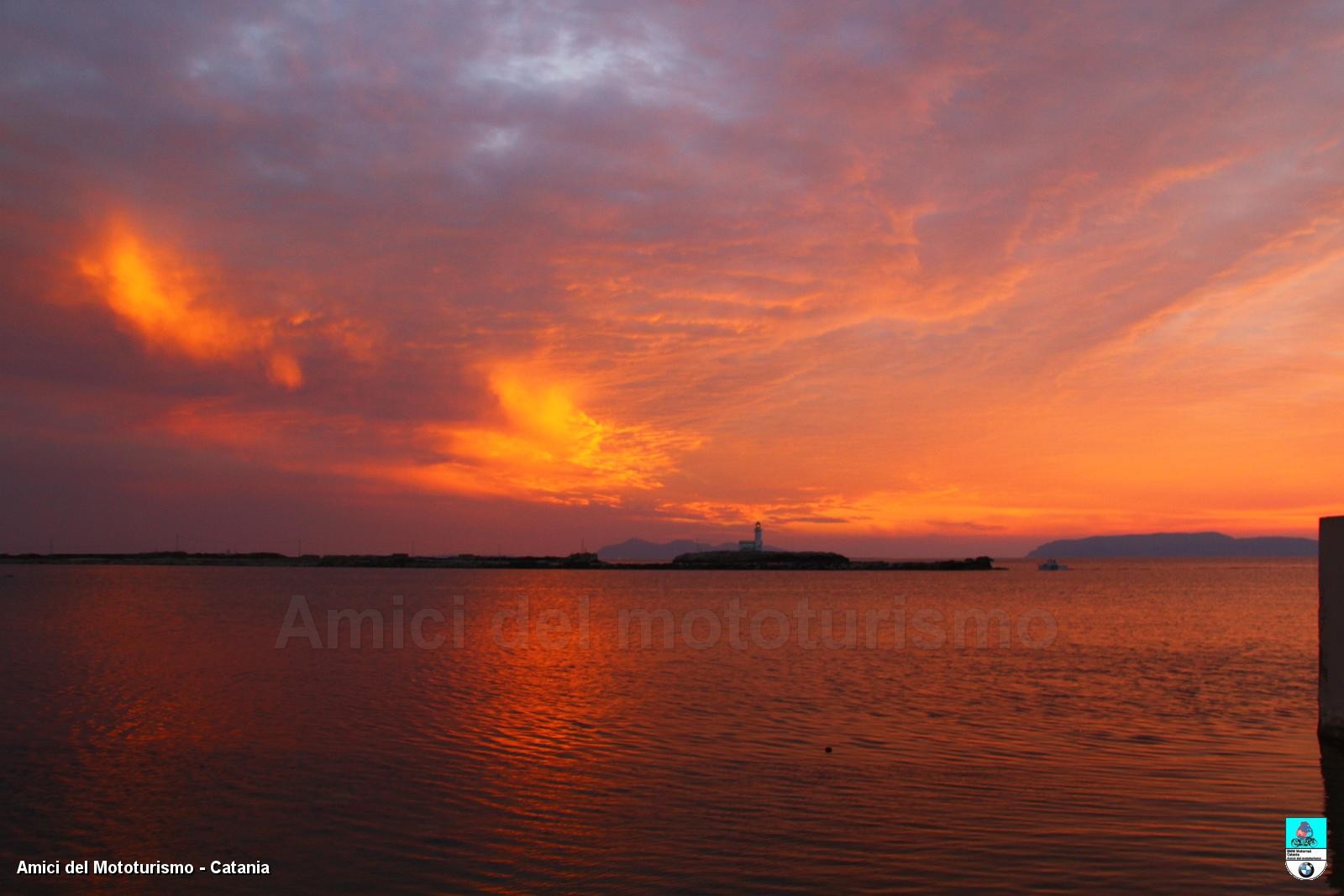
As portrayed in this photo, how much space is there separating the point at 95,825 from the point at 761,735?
10.6 meters

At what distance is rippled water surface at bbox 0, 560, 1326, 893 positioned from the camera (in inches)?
403

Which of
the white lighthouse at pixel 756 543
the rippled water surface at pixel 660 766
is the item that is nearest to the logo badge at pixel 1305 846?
the rippled water surface at pixel 660 766

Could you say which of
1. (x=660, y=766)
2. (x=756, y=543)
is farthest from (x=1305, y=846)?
(x=756, y=543)

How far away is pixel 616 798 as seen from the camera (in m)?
13.1

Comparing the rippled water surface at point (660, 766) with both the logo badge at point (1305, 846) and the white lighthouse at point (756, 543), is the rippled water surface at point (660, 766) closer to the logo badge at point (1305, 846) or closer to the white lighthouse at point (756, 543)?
the logo badge at point (1305, 846)

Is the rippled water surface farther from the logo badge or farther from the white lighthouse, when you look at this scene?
the white lighthouse

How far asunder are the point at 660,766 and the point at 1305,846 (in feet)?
28.1

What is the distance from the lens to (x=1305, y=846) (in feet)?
35.0

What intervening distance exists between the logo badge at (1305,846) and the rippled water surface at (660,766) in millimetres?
202

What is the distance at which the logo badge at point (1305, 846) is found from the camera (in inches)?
391

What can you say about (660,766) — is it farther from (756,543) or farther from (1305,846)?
(756,543)

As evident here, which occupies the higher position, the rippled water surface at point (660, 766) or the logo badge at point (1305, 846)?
the logo badge at point (1305, 846)

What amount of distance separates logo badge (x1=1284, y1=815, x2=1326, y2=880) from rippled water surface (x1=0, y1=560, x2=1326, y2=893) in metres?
0.20

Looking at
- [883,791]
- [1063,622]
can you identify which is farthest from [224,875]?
[1063,622]
